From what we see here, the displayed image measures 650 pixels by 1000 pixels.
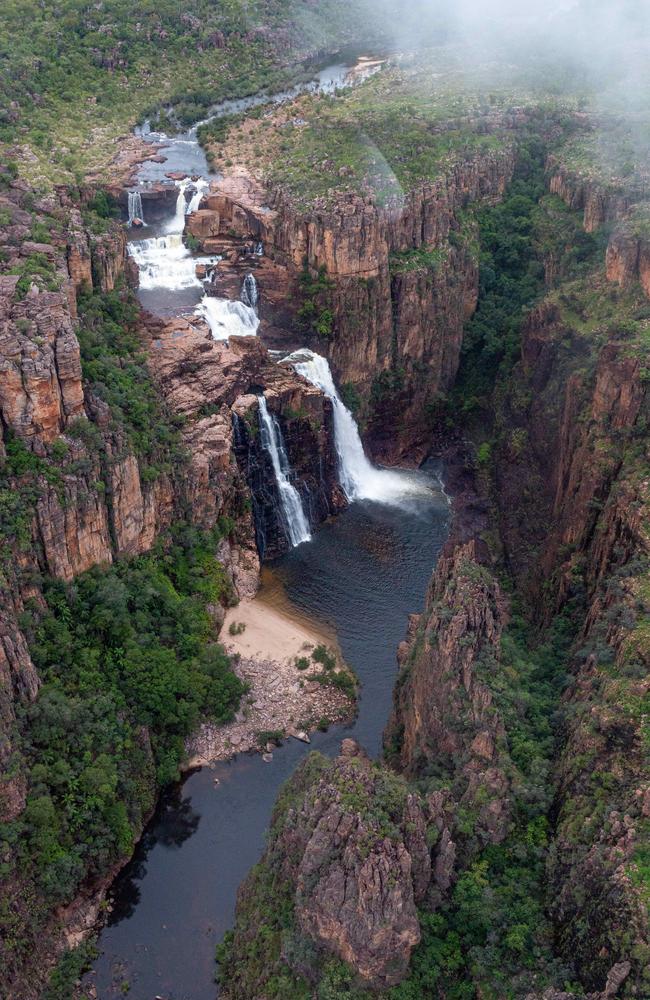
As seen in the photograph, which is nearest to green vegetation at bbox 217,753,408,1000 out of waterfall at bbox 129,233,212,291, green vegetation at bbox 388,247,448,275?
waterfall at bbox 129,233,212,291

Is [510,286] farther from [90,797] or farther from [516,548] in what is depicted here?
[90,797]

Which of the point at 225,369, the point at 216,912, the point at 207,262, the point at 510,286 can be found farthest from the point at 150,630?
the point at 510,286

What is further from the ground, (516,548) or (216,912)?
(516,548)

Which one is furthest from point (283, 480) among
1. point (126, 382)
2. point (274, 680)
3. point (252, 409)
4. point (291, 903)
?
point (291, 903)

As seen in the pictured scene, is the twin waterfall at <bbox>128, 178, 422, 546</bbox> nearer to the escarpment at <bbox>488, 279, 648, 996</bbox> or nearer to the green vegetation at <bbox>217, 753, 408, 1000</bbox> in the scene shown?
the escarpment at <bbox>488, 279, 648, 996</bbox>

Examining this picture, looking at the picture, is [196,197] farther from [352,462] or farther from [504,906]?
[504,906]

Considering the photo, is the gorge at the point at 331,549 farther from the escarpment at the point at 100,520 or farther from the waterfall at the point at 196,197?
the waterfall at the point at 196,197

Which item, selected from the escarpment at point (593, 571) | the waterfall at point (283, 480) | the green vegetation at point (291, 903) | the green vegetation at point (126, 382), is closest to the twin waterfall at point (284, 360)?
the waterfall at point (283, 480)
